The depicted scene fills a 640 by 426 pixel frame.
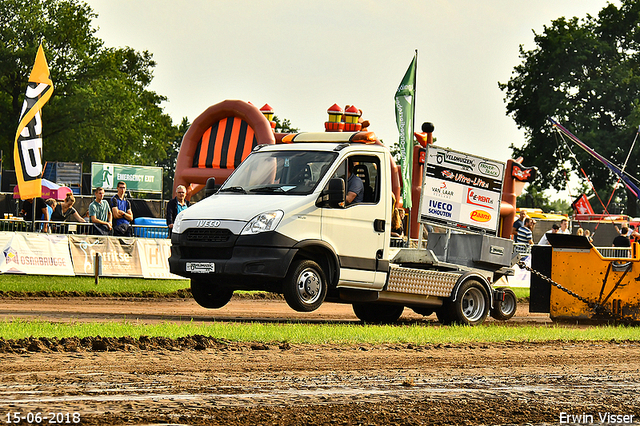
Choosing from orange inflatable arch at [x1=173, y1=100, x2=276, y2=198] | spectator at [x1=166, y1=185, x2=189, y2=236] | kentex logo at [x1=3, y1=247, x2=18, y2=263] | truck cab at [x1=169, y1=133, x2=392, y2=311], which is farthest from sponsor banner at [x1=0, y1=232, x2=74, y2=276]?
truck cab at [x1=169, y1=133, x2=392, y2=311]

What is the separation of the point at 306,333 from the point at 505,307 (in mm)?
5669

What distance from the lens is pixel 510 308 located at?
637 inches

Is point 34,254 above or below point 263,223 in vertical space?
below

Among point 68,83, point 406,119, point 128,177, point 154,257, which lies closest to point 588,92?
point 128,177

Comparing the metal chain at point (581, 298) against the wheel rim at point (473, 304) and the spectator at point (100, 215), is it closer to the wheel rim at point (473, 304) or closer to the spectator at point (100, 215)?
the wheel rim at point (473, 304)

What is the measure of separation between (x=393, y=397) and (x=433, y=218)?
8.10 metres

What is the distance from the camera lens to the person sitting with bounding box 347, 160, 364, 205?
45.1ft

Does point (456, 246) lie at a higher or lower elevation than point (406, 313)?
higher

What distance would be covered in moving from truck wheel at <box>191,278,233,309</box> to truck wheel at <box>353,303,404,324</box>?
2.52 metres

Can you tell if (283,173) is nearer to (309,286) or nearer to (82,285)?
(309,286)

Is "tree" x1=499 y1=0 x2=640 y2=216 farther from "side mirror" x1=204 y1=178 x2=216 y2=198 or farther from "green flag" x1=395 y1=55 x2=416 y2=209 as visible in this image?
"side mirror" x1=204 y1=178 x2=216 y2=198

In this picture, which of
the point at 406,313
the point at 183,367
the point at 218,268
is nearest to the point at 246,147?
the point at 406,313

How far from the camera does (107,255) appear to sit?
21.4 meters

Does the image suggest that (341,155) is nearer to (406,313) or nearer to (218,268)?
(218,268)
